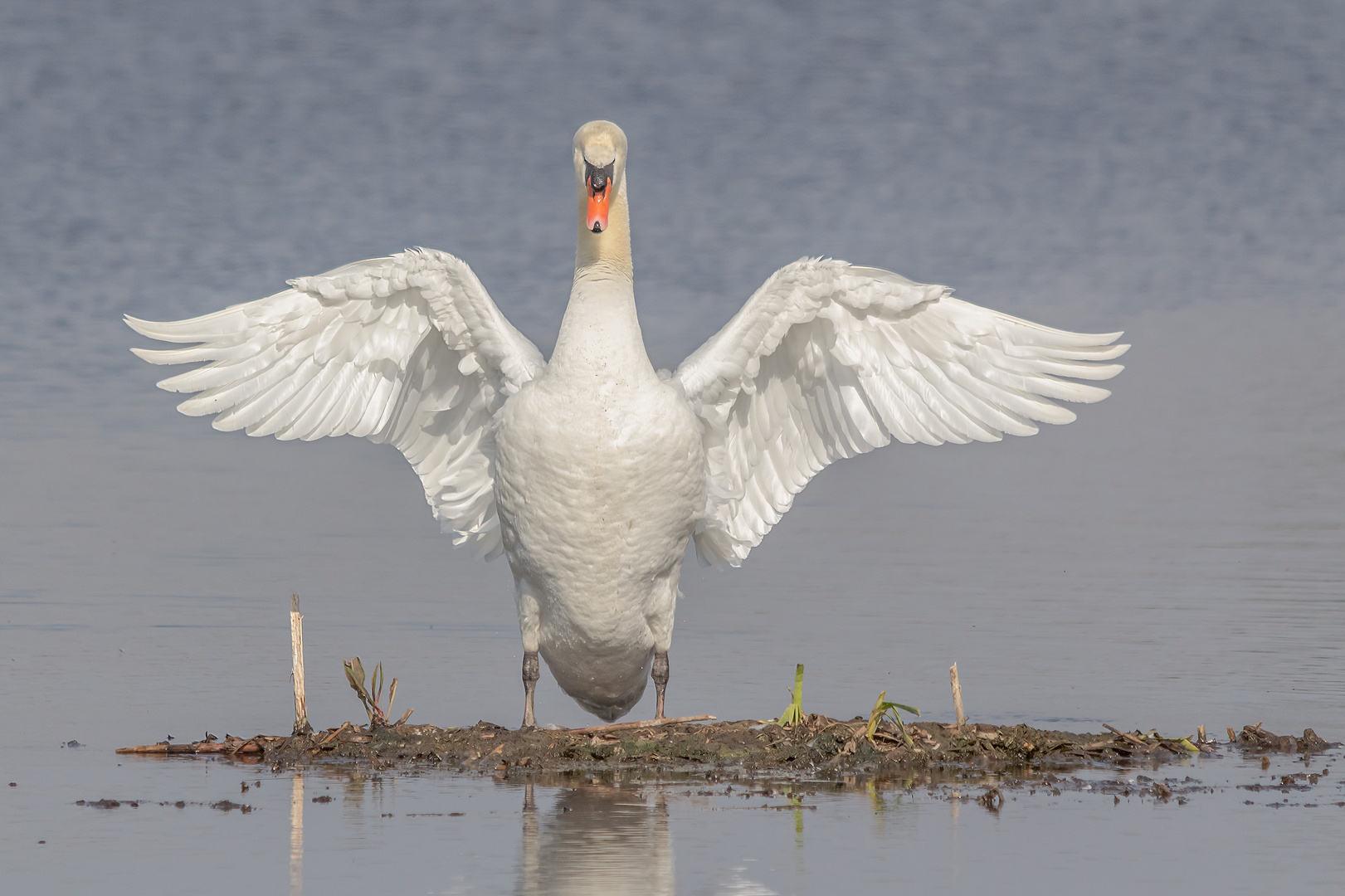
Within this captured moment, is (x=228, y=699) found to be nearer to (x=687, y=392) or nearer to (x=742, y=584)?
(x=687, y=392)

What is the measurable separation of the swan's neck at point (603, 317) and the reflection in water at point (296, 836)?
2.97 m

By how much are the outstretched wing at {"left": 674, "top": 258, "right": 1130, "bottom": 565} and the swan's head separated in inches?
43.6

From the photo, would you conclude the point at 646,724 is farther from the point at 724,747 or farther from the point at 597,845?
the point at 597,845

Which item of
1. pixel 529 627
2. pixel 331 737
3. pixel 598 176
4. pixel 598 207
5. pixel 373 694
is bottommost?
pixel 331 737

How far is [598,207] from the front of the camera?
36.8ft

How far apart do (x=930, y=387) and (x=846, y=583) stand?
13.9ft

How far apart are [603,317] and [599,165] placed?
1039 mm

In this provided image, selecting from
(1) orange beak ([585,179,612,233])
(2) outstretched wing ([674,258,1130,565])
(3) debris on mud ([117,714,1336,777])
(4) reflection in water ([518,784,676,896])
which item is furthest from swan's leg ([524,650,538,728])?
(1) orange beak ([585,179,612,233])

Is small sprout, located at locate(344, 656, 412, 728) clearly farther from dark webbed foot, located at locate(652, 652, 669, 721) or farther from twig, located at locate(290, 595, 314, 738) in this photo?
dark webbed foot, located at locate(652, 652, 669, 721)

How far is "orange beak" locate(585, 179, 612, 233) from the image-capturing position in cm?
1102

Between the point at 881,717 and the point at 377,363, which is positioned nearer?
the point at 881,717

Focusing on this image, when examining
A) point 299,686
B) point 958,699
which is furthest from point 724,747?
point 299,686

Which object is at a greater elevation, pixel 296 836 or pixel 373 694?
pixel 373 694

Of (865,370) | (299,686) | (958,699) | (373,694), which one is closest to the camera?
(299,686)
